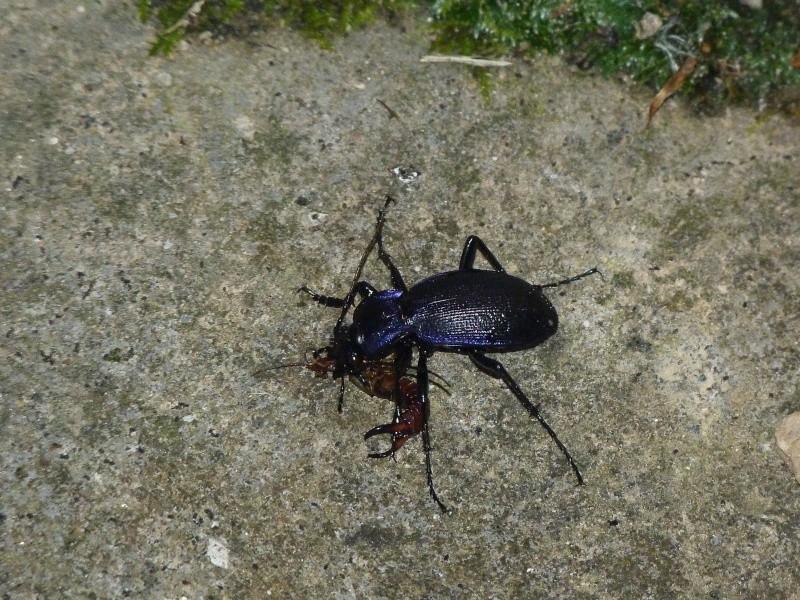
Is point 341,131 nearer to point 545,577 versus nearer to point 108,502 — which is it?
point 108,502

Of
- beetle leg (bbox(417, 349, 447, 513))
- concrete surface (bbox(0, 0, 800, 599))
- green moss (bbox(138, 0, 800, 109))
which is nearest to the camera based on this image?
concrete surface (bbox(0, 0, 800, 599))

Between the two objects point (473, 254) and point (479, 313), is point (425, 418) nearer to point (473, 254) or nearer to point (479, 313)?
point (479, 313)

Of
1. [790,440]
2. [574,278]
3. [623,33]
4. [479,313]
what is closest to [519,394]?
[479,313]

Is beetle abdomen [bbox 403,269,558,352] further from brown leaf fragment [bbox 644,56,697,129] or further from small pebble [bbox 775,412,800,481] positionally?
brown leaf fragment [bbox 644,56,697,129]

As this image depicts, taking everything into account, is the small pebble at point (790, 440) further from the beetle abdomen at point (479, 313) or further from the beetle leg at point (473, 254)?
the beetle leg at point (473, 254)

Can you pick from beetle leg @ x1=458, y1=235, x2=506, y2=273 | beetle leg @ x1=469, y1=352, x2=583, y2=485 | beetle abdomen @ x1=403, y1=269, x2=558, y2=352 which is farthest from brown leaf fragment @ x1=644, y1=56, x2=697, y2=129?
beetle leg @ x1=469, y1=352, x2=583, y2=485

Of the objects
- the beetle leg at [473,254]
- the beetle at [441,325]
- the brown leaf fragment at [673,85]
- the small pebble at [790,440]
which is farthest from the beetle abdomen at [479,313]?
the brown leaf fragment at [673,85]

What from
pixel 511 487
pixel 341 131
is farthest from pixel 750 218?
pixel 341 131
